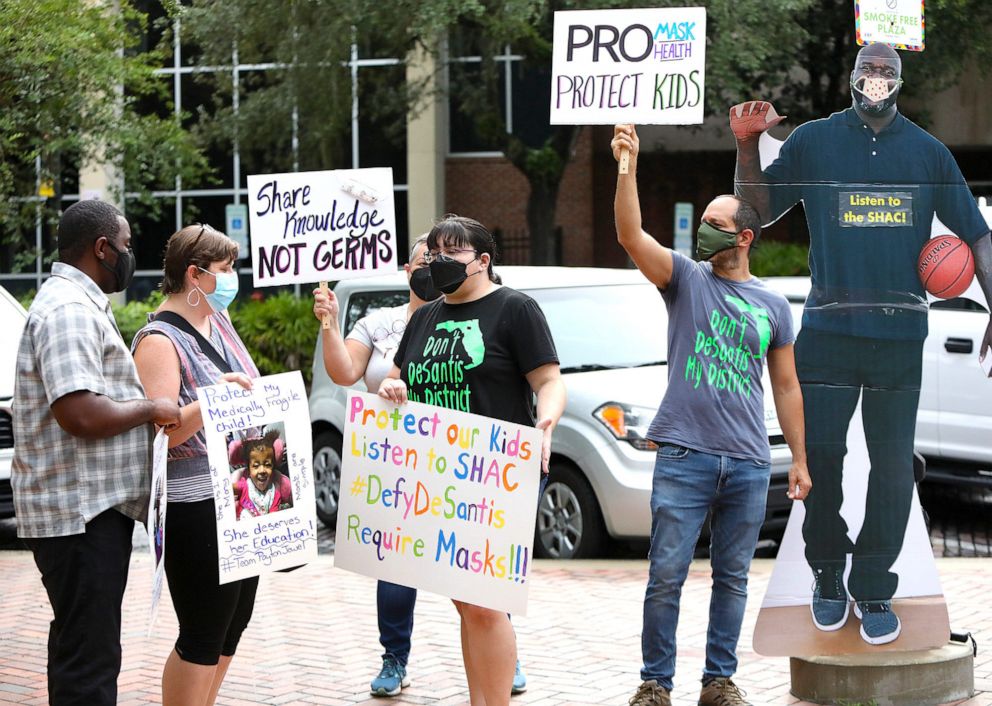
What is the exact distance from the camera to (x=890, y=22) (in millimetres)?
5578

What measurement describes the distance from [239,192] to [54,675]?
2657 cm

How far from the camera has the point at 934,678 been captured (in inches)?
215

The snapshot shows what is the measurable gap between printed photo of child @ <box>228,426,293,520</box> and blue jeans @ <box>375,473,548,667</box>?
4.11 ft

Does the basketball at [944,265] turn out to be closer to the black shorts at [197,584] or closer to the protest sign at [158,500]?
the black shorts at [197,584]

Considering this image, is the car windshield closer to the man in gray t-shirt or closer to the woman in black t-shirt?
the man in gray t-shirt

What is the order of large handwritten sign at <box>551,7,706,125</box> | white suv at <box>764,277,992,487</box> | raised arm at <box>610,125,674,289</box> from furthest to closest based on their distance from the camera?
white suv at <box>764,277,992,487</box> → large handwritten sign at <box>551,7,706,125</box> → raised arm at <box>610,125,674,289</box>

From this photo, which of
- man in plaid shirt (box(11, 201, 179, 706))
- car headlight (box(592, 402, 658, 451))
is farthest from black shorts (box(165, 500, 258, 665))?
car headlight (box(592, 402, 658, 451))

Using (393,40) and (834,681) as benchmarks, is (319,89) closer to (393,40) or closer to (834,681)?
(393,40)

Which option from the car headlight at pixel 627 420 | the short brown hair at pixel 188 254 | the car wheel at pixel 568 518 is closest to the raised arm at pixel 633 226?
the short brown hair at pixel 188 254

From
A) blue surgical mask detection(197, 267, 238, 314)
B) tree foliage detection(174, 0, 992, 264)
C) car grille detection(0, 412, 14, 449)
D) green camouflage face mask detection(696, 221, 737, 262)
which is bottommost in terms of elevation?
car grille detection(0, 412, 14, 449)

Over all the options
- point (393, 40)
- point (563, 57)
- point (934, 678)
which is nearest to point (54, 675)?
point (563, 57)

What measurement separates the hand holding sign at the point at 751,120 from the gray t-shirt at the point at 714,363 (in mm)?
614

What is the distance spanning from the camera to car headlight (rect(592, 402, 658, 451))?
8328 millimetres

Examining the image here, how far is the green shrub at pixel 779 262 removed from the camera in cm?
1686
